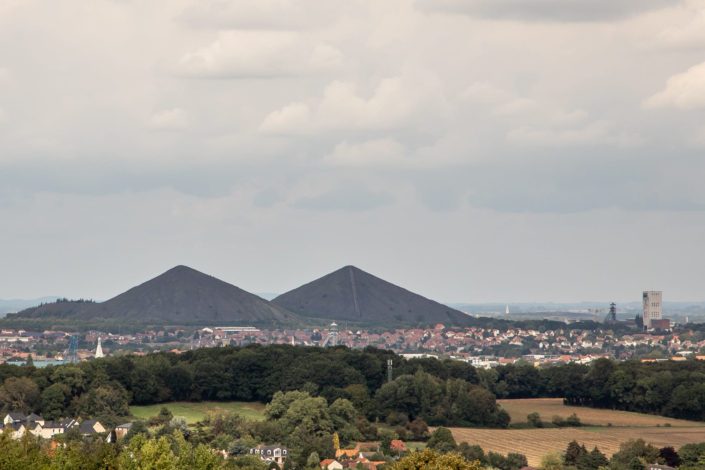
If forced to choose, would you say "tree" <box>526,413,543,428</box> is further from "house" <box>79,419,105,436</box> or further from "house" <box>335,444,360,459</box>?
"house" <box>79,419,105,436</box>

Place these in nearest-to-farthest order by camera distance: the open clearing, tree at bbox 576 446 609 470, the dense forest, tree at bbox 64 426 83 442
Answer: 1. tree at bbox 576 446 609 470
2. tree at bbox 64 426 83 442
3. the open clearing
4. the dense forest

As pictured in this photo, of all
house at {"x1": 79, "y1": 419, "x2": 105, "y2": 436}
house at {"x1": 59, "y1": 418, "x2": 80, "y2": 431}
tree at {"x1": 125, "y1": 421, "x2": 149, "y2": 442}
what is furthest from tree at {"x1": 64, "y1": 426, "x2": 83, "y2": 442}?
house at {"x1": 59, "y1": 418, "x2": 80, "y2": 431}

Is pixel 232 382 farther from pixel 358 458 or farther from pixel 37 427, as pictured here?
pixel 358 458

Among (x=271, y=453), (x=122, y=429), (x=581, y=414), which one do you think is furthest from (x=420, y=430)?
(x=122, y=429)

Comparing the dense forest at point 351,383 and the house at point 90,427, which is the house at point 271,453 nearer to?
the house at point 90,427

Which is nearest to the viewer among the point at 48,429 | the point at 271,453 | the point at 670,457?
the point at 670,457

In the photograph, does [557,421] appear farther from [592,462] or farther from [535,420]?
[592,462]

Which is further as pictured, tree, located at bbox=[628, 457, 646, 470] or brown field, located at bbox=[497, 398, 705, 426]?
brown field, located at bbox=[497, 398, 705, 426]
